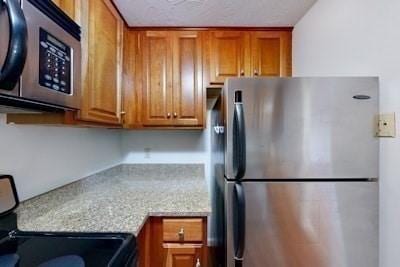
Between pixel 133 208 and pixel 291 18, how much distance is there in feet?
5.92

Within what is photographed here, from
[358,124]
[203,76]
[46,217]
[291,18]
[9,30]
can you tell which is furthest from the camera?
[203,76]

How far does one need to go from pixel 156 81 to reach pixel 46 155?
1.11 m

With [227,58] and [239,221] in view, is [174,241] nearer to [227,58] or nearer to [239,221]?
[239,221]

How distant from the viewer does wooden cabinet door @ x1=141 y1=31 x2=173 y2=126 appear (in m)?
2.38

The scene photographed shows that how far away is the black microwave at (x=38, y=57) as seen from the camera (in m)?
0.68

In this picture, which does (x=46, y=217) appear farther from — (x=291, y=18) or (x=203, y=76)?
(x=291, y=18)

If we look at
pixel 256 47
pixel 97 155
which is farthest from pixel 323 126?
pixel 97 155

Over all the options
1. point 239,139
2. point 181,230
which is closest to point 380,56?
point 239,139

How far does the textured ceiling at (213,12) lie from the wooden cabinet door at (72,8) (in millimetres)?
683

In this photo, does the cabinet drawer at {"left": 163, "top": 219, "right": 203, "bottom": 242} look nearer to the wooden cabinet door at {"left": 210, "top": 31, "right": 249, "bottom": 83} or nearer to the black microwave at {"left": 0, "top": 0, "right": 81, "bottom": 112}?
the black microwave at {"left": 0, "top": 0, "right": 81, "bottom": 112}

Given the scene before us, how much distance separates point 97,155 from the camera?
2238 mm

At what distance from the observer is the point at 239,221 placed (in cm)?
139

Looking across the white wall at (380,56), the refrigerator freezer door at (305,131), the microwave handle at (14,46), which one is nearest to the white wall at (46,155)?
the microwave handle at (14,46)

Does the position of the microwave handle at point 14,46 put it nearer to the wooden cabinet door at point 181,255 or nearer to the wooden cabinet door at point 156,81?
the wooden cabinet door at point 181,255
